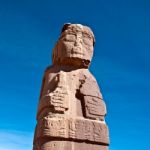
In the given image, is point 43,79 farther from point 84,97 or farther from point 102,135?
point 102,135

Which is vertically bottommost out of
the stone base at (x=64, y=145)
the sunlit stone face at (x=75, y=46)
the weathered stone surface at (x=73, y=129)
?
the stone base at (x=64, y=145)

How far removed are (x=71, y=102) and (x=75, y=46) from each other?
1572mm

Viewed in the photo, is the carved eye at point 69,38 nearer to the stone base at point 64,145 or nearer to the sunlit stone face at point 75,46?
the sunlit stone face at point 75,46

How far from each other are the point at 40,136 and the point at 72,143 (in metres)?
0.74

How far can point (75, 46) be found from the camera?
8.28 m

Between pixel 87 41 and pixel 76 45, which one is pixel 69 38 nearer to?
pixel 76 45

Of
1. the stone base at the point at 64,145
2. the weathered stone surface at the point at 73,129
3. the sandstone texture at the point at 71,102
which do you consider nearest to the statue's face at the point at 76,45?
the sandstone texture at the point at 71,102

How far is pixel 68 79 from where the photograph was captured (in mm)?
7945

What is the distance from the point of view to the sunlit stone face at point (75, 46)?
8258 millimetres

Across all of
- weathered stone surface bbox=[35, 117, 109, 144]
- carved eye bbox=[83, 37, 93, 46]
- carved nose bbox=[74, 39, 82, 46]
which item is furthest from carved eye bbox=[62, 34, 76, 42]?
weathered stone surface bbox=[35, 117, 109, 144]

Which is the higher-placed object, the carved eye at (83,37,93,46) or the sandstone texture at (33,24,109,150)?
the carved eye at (83,37,93,46)

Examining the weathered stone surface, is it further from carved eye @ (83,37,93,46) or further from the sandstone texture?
carved eye @ (83,37,93,46)

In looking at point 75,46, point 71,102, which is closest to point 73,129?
point 71,102

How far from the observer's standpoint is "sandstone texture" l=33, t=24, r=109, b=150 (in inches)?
277
